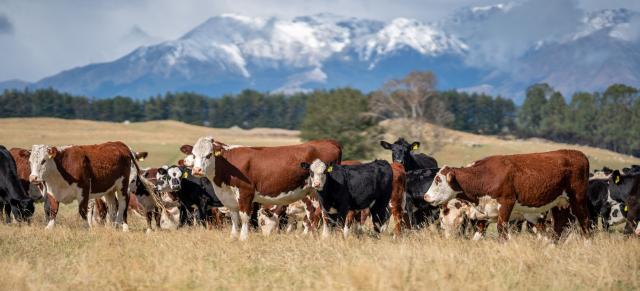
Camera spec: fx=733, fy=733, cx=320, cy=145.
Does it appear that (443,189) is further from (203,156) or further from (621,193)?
(621,193)

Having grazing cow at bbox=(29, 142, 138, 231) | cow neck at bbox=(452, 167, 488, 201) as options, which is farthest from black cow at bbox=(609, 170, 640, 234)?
grazing cow at bbox=(29, 142, 138, 231)

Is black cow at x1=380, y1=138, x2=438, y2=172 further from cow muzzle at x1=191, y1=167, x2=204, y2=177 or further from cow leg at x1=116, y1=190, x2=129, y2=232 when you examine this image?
cow leg at x1=116, y1=190, x2=129, y2=232

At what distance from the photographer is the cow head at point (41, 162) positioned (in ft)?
44.8

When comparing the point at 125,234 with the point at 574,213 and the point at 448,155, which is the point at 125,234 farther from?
the point at 448,155

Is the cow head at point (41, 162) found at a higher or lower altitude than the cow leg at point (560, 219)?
higher

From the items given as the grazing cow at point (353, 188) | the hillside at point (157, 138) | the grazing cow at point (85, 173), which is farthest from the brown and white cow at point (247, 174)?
the hillside at point (157, 138)

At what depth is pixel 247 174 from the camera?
43.4 ft

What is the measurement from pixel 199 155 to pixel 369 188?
10.4ft

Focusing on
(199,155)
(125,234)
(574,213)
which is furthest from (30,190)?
(574,213)

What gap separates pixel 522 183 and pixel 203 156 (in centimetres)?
542

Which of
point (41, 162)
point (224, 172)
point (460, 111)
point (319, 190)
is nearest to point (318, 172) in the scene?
point (319, 190)

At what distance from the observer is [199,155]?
1280 centimetres

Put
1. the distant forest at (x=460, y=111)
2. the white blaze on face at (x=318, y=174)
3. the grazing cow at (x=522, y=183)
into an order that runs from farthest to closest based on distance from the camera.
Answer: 1. the distant forest at (x=460, y=111)
2. the white blaze on face at (x=318, y=174)
3. the grazing cow at (x=522, y=183)

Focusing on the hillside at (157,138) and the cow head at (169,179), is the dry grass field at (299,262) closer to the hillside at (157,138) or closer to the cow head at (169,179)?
the cow head at (169,179)
